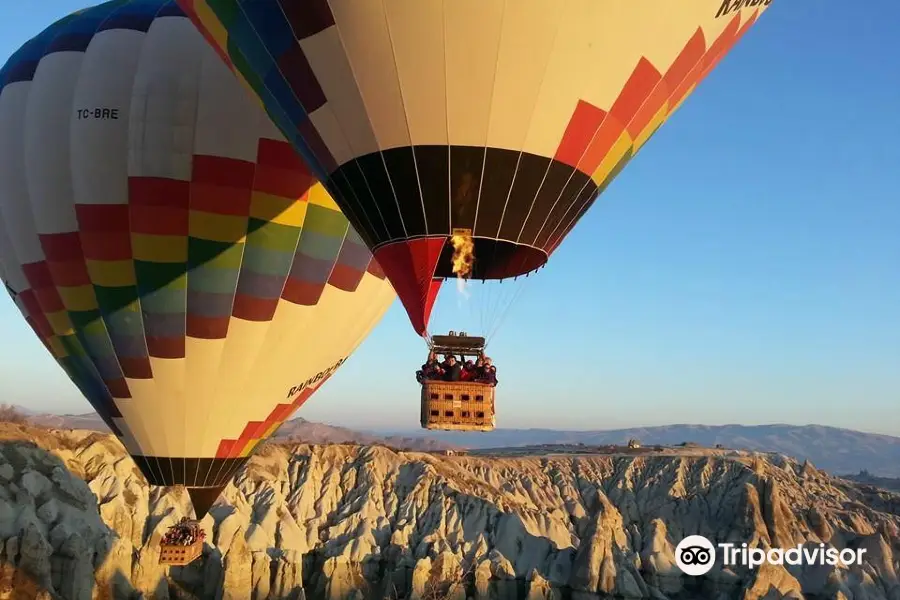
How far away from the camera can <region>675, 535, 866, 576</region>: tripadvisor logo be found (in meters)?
42.0

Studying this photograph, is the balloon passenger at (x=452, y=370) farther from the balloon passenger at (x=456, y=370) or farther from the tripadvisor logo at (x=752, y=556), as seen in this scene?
the tripadvisor logo at (x=752, y=556)

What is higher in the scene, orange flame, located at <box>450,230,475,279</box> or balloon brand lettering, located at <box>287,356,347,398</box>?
orange flame, located at <box>450,230,475,279</box>

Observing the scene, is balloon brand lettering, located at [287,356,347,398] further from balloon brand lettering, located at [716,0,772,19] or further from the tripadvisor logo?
the tripadvisor logo

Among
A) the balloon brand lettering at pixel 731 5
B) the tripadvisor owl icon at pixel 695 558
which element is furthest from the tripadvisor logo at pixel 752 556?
the balloon brand lettering at pixel 731 5

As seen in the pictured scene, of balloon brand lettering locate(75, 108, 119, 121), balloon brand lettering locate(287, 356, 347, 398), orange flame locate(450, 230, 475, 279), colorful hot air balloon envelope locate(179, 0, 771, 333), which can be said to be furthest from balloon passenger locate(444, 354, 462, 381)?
balloon brand lettering locate(75, 108, 119, 121)

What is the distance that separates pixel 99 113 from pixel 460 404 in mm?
9164

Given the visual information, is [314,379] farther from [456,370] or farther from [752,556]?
[752,556]

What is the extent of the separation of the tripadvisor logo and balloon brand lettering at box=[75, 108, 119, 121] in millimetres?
37026

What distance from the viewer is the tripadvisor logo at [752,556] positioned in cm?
4197

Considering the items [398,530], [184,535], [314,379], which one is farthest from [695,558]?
[184,535]

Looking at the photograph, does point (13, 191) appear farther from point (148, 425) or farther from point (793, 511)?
point (793, 511)

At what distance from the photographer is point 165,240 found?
14.4m

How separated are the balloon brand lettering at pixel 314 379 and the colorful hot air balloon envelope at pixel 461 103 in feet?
26.4

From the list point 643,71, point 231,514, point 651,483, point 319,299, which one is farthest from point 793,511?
point 643,71
